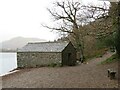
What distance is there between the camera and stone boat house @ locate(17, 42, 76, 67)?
1845 centimetres

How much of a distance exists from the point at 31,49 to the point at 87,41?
6062 mm

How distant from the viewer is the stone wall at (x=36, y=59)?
18.4 m

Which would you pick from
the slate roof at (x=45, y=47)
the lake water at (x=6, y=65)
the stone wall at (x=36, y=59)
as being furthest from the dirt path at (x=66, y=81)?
the lake water at (x=6, y=65)

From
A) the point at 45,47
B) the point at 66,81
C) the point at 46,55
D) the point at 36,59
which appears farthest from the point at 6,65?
the point at 66,81

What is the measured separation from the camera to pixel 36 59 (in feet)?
62.8

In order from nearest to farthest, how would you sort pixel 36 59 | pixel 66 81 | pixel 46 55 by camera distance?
pixel 66 81, pixel 46 55, pixel 36 59

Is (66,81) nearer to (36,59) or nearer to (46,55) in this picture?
(46,55)

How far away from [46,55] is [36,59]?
1.05 m

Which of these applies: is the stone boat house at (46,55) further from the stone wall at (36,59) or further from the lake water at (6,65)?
the lake water at (6,65)

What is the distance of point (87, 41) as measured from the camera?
2275 cm

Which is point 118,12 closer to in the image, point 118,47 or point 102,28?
point 102,28

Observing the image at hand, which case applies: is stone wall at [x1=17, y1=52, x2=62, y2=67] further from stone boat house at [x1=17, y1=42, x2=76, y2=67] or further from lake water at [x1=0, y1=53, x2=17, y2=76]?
lake water at [x1=0, y1=53, x2=17, y2=76]

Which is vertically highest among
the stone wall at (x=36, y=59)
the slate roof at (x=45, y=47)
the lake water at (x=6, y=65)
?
the slate roof at (x=45, y=47)

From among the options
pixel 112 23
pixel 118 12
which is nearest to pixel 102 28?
pixel 112 23
